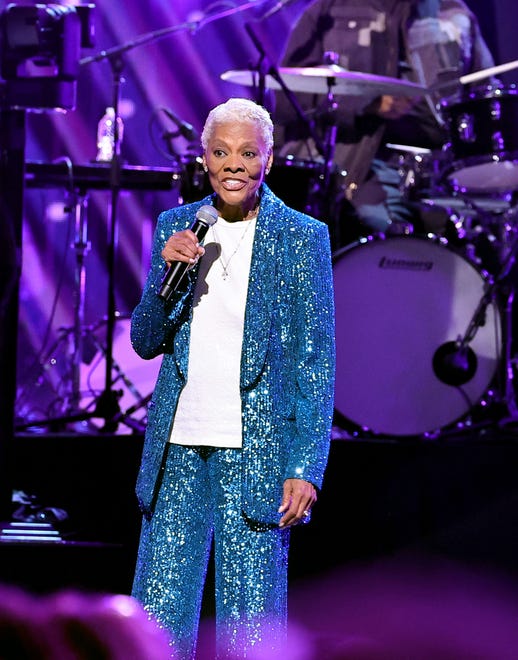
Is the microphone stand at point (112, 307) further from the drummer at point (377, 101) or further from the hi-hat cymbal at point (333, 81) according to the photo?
the drummer at point (377, 101)

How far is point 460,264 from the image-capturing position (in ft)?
18.8

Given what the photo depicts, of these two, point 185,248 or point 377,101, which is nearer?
point 185,248

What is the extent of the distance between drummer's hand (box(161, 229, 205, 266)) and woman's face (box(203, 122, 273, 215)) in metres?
0.31

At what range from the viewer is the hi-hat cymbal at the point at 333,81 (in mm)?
5723

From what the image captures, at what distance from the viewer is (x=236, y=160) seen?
2.36m

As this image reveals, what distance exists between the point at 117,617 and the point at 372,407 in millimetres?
4980

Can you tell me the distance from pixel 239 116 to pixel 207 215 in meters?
0.31

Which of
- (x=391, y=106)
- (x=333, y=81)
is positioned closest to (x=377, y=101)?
(x=391, y=106)

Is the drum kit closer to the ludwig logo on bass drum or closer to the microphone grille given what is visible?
the ludwig logo on bass drum

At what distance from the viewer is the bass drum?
18.3ft

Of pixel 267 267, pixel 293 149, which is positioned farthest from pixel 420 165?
pixel 267 267

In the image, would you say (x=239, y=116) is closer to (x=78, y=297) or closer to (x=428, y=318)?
Result: (x=428, y=318)

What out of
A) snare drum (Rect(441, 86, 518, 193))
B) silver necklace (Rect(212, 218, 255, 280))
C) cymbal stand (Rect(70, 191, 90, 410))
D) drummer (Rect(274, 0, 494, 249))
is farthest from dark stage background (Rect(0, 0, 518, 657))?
silver necklace (Rect(212, 218, 255, 280))

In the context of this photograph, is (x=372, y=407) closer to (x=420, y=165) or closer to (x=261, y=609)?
(x=420, y=165)
